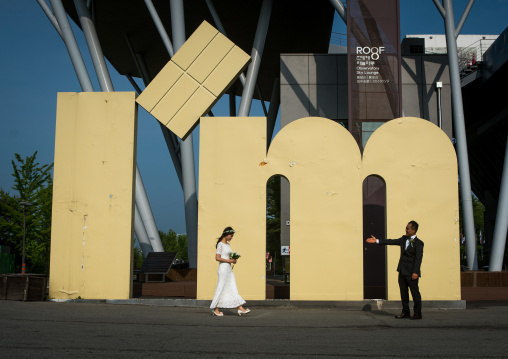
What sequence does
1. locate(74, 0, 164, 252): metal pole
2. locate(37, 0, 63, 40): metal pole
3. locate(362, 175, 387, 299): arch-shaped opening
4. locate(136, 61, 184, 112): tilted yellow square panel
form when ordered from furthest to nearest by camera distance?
1. locate(37, 0, 63, 40): metal pole
2. locate(74, 0, 164, 252): metal pole
3. locate(362, 175, 387, 299): arch-shaped opening
4. locate(136, 61, 184, 112): tilted yellow square panel

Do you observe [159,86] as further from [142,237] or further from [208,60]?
[142,237]

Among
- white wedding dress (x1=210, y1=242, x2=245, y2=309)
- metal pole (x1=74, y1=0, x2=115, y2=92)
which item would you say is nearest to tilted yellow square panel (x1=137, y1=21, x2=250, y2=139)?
white wedding dress (x1=210, y1=242, x2=245, y2=309)

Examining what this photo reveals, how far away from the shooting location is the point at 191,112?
13477mm

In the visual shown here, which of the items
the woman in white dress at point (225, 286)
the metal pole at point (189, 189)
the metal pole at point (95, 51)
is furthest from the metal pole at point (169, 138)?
the woman in white dress at point (225, 286)

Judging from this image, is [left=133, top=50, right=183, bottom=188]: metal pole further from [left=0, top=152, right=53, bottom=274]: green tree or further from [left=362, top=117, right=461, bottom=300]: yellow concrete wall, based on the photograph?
[left=362, top=117, right=461, bottom=300]: yellow concrete wall

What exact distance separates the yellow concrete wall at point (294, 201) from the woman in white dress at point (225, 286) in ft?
5.15

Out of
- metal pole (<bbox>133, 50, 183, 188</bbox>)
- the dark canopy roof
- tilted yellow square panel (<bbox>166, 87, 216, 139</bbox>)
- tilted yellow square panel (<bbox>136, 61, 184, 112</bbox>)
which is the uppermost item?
the dark canopy roof

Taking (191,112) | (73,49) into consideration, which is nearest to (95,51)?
(73,49)

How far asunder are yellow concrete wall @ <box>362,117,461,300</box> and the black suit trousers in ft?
6.16

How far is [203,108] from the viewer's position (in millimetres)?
13445

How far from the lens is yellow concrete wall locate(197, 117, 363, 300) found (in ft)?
40.8

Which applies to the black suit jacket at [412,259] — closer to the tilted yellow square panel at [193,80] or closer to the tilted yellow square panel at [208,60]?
the tilted yellow square panel at [193,80]

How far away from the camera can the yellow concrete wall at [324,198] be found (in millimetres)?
12414

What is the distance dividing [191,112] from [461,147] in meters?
9.83
